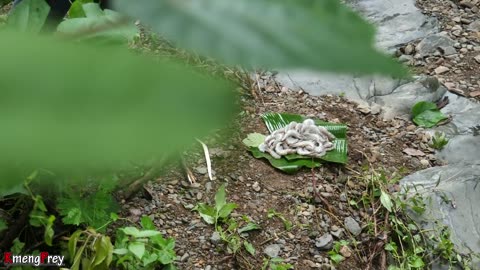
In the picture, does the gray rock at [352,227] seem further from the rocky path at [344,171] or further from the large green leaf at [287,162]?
the large green leaf at [287,162]

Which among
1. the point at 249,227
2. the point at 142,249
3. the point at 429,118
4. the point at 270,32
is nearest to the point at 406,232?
the point at 249,227

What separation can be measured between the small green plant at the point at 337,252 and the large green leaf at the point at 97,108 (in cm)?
181

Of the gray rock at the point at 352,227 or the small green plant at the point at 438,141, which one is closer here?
the gray rock at the point at 352,227

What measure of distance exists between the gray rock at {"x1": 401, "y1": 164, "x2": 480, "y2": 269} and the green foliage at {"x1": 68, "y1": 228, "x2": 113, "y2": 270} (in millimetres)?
1125

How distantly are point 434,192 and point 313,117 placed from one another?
1.91ft

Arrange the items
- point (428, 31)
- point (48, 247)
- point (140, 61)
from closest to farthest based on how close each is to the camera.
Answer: point (140, 61), point (48, 247), point (428, 31)

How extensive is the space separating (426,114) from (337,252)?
3.01 feet

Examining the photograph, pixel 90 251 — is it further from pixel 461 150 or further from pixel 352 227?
pixel 461 150

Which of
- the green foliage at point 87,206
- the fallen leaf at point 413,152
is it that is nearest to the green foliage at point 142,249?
the green foliage at point 87,206

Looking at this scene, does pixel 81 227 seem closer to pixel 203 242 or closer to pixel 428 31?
pixel 203 242

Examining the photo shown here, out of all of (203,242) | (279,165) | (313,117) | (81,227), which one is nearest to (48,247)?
(81,227)

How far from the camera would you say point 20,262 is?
50.9 inches

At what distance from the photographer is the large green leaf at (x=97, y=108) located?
0.10 meters

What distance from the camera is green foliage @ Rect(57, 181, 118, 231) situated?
1.37 metres
